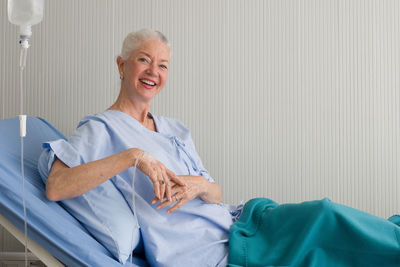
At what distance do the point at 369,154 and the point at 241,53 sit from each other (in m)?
0.90

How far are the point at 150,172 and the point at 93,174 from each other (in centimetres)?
17

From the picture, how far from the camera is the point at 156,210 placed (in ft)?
4.52

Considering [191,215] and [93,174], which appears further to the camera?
[191,215]

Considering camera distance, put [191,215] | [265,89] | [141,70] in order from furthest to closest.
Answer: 1. [265,89]
2. [141,70]
3. [191,215]

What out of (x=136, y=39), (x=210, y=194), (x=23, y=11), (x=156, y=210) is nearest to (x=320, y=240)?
(x=210, y=194)

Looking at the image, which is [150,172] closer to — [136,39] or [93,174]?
[93,174]

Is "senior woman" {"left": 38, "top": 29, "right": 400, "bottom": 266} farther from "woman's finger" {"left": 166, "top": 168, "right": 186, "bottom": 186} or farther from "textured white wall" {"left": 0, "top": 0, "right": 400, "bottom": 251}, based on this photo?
"textured white wall" {"left": 0, "top": 0, "right": 400, "bottom": 251}

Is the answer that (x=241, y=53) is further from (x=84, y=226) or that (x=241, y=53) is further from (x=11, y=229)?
(x=11, y=229)

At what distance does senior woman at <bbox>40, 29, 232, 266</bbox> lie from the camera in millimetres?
1234

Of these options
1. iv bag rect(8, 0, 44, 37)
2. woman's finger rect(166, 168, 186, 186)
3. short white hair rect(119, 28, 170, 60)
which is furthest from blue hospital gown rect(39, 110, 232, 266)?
iv bag rect(8, 0, 44, 37)

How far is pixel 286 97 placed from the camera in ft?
7.27

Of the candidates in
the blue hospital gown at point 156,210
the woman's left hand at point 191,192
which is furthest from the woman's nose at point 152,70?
the woman's left hand at point 191,192

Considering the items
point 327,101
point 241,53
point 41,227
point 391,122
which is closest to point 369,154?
point 391,122

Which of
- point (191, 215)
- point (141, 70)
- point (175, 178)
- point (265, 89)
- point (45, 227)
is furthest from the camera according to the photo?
point (265, 89)
